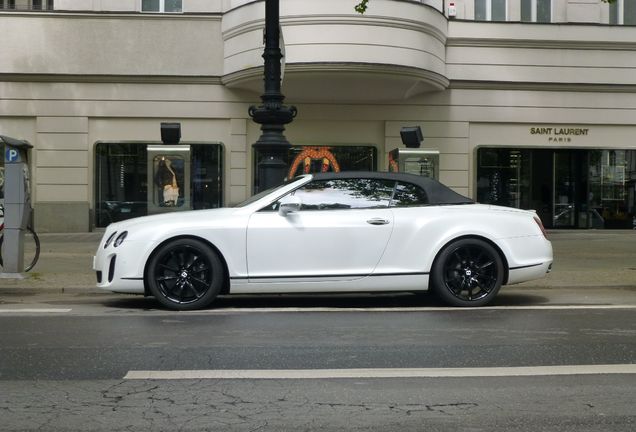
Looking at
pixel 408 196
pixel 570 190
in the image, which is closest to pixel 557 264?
pixel 408 196

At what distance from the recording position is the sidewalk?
996 cm

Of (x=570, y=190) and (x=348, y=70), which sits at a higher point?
(x=348, y=70)

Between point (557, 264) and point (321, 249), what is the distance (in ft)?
19.0

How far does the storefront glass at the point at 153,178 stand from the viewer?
1975 cm

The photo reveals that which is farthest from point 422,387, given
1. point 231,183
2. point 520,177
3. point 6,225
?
point 520,177

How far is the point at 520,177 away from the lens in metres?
20.8

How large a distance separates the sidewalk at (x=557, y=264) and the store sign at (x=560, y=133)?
9.16 ft

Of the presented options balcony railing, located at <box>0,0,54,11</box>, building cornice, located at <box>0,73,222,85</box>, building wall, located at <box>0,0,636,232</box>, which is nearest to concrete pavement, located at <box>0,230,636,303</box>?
building wall, located at <box>0,0,636,232</box>

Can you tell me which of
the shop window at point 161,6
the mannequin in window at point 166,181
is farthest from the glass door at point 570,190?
the shop window at point 161,6

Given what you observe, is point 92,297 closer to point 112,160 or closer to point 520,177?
point 112,160

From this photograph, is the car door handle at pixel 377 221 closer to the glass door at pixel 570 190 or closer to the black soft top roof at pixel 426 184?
the black soft top roof at pixel 426 184

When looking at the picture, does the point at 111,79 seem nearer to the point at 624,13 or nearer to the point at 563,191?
the point at 563,191

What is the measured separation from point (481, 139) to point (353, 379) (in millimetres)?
16247

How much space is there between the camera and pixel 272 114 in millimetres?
10953
